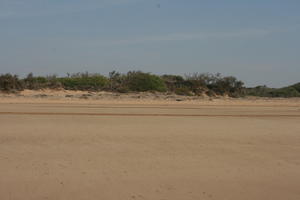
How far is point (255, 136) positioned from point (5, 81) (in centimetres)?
2733

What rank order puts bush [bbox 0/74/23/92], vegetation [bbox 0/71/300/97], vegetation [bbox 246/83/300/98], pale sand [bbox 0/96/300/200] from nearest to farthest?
pale sand [bbox 0/96/300/200]
bush [bbox 0/74/23/92]
vegetation [bbox 0/71/300/97]
vegetation [bbox 246/83/300/98]

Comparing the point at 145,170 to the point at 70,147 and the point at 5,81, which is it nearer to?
the point at 70,147

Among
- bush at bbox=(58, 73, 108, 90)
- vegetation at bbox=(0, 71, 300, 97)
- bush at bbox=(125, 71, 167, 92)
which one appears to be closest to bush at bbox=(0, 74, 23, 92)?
vegetation at bbox=(0, 71, 300, 97)

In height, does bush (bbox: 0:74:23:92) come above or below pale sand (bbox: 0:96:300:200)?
above

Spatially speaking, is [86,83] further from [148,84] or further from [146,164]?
[146,164]

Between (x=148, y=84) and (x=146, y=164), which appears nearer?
(x=146, y=164)

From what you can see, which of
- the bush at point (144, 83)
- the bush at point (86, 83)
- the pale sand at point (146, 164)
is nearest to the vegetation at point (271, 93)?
the bush at point (144, 83)

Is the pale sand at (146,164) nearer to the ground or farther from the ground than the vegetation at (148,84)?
nearer to the ground

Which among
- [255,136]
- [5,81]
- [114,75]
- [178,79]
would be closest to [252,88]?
[178,79]

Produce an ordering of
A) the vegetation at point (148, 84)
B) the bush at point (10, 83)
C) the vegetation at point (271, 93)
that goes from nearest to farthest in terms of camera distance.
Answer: the bush at point (10, 83) < the vegetation at point (148, 84) < the vegetation at point (271, 93)

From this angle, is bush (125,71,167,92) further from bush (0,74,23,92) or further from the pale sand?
the pale sand

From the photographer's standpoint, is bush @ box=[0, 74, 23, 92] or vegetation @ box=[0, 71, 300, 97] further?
vegetation @ box=[0, 71, 300, 97]

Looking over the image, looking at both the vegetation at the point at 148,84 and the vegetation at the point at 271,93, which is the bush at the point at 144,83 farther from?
the vegetation at the point at 271,93

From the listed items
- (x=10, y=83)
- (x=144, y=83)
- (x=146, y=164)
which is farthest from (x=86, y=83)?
(x=146, y=164)
